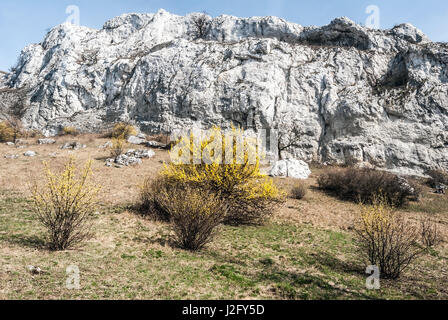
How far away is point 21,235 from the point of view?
836cm

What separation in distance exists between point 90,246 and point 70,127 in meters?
36.6

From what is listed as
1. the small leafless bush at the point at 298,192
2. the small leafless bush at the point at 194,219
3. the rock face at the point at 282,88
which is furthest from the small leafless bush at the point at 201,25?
the small leafless bush at the point at 194,219

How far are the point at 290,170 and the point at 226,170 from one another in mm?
14719

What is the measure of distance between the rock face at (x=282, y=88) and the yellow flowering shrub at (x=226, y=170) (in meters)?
22.1

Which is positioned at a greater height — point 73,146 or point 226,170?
point 73,146

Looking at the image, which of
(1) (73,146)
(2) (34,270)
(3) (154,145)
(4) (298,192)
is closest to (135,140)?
(3) (154,145)

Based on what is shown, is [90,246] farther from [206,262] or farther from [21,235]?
[206,262]

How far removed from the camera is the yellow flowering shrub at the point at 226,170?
11785mm

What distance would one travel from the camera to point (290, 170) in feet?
81.9

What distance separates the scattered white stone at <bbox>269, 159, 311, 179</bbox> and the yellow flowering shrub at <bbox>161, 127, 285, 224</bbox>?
12676mm

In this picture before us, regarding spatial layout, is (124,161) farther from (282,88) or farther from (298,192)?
(282,88)

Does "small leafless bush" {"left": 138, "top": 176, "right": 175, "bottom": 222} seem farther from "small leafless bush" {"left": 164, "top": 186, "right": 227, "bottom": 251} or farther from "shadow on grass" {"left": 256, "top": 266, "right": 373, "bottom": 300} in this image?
"shadow on grass" {"left": 256, "top": 266, "right": 373, "bottom": 300}

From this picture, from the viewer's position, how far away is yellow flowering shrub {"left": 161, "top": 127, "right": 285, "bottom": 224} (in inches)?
464

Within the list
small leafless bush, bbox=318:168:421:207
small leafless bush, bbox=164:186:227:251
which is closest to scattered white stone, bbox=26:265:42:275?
small leafless bush, bbox=164:186:227:251
